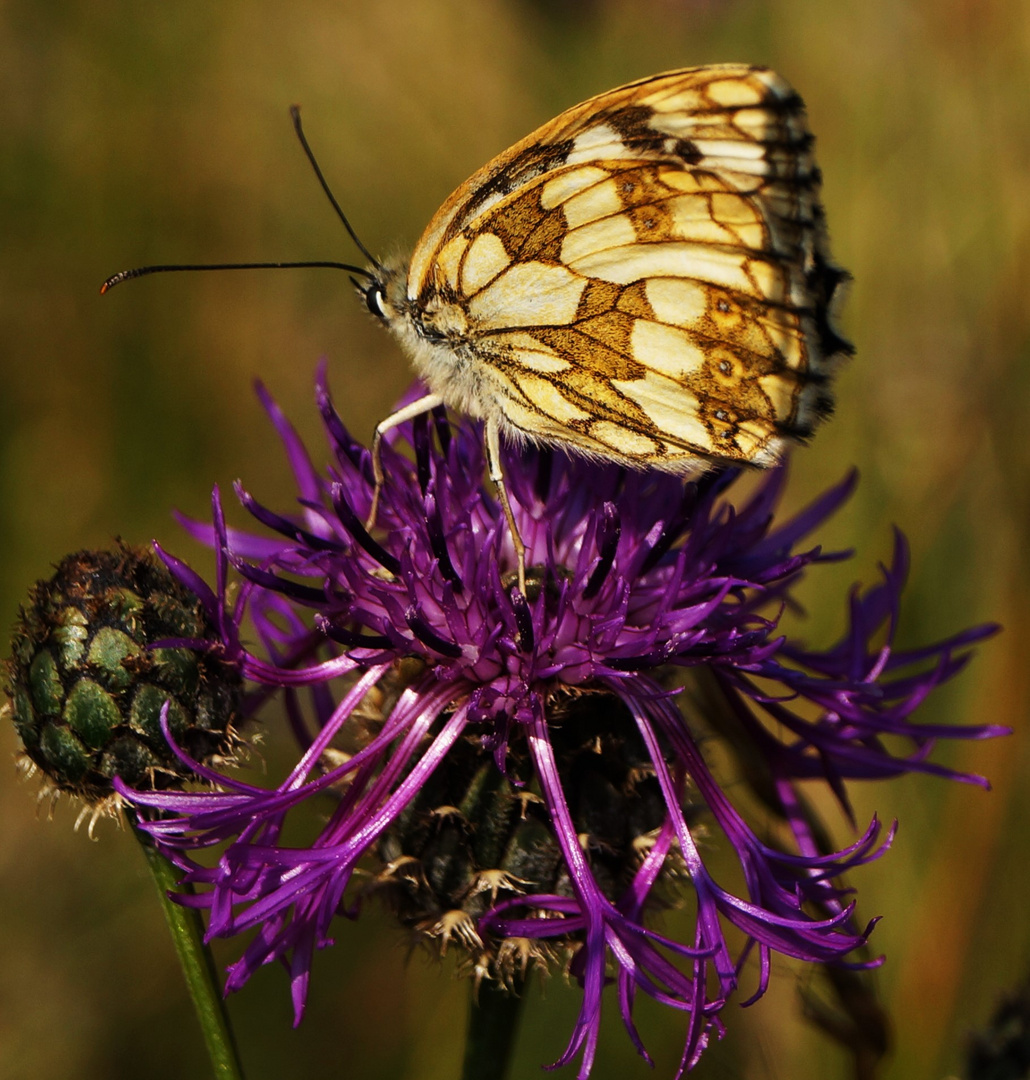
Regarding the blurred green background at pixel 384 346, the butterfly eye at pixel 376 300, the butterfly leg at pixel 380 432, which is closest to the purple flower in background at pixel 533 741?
the butterfly leg at pixel 380 432

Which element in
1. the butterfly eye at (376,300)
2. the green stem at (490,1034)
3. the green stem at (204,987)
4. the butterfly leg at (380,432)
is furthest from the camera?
the butterfly eye at (376,300)

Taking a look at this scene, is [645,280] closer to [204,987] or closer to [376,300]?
[376,300]

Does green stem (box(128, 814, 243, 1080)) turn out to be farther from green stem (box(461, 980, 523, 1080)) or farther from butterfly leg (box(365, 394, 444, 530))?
butterfly leg (box(365, 394, 444, 530))

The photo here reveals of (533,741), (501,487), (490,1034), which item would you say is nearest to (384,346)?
(501,487)

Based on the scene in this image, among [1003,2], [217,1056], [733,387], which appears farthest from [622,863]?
[1003,2]

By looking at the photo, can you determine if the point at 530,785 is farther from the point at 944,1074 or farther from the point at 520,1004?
the point at 944,1074

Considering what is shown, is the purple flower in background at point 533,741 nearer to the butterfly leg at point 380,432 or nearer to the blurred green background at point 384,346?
the butterfly leg at point 380,432

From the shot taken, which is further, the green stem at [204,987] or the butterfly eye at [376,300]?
the butterfly eye at [376,300]
